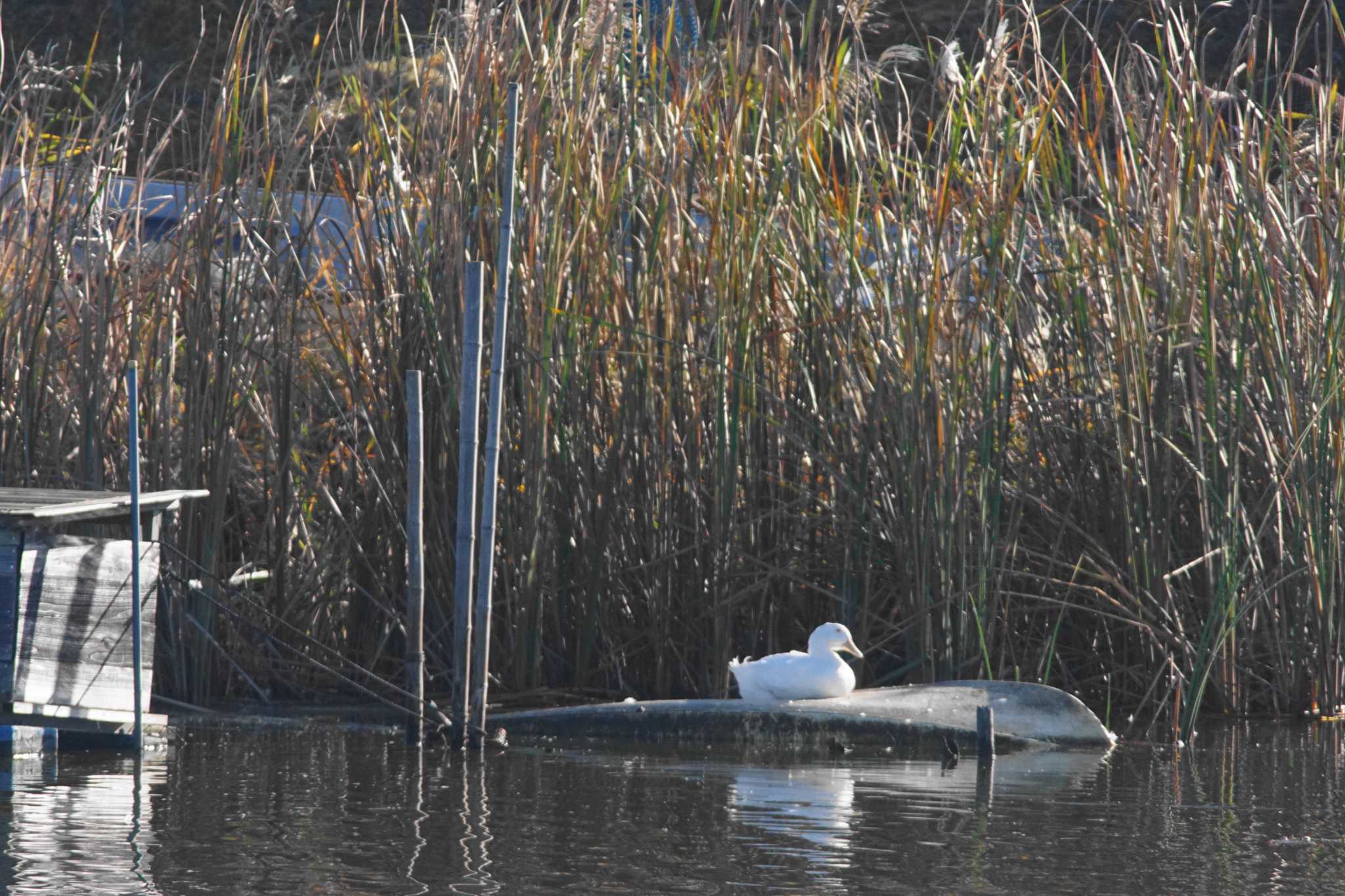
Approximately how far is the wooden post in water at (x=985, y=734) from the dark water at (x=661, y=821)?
0.31 feet

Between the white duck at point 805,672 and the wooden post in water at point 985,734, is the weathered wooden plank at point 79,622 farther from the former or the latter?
the wooden post in water at point 985,734

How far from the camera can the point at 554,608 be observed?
6902 mm

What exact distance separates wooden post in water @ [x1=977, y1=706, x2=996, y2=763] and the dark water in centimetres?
9

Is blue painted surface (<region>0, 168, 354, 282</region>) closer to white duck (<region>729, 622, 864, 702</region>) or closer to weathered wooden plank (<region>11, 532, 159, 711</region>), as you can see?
weathered wooden plank (<region>11, 532, 159, 711</region>)

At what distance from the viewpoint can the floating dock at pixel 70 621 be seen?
18.4 ft

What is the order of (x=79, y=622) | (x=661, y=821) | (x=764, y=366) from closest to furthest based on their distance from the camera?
(x=661, y=821) < (x=79, y=622) < (x=764, y=366)

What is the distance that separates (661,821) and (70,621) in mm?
2080

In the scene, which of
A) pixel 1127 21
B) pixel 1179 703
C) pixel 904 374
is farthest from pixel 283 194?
pixel 1127 21

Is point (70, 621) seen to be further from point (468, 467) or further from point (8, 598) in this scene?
point (468, 467)

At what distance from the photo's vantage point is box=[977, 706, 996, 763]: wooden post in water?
5922mm

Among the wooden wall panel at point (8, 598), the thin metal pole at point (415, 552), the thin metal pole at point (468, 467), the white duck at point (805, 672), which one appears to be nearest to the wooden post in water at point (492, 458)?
the thin metal pole at point (468, 467)

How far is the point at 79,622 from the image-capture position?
5891 mm

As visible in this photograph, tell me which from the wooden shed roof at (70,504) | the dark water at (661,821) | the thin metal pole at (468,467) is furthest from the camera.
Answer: the thin metal pole at (468,467)

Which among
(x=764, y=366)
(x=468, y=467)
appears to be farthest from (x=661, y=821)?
(x=764, y=366)
